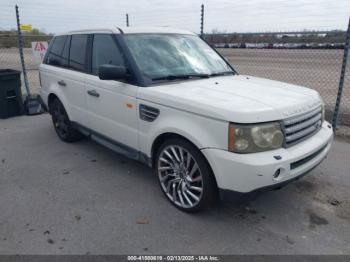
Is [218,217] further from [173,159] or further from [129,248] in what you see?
[129,248]

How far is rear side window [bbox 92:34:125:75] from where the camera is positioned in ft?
12.8

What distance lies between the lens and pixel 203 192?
10.2ft

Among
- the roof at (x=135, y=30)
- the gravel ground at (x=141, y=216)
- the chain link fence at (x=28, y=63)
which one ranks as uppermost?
the roof at (x=135, y=30)

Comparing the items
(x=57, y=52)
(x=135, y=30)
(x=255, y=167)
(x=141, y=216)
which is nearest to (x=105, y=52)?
(x=135, y=30)

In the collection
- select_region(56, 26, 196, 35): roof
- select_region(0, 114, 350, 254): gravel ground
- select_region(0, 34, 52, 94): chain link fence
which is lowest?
select_region(0, 114, 350, 254): gravel ground

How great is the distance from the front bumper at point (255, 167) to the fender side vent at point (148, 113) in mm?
757

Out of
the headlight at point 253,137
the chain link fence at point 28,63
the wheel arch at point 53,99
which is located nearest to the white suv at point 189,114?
the headlight at point 253,137

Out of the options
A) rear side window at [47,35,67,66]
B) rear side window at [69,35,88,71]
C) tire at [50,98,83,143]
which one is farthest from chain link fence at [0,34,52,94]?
rear side window at [69,35,88,71]

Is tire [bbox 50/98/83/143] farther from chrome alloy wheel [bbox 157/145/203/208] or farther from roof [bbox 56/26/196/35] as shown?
chrome alloy wheel [bbox 157/145/203/208]

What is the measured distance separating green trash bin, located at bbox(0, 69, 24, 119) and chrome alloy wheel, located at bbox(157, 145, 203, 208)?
5.25 metres

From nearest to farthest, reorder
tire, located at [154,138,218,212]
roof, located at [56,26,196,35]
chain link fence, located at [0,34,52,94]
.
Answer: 1. tire, located at [154,138,218,212]
2. roof, located at [56,26,196,35]
3. chain link fence, located at [0,34,52,94]

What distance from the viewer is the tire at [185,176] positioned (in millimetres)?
3059

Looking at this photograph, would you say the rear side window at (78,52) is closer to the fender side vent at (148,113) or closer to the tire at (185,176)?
the fender side vent at (148,113)

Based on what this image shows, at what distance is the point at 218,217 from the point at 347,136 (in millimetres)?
3675
